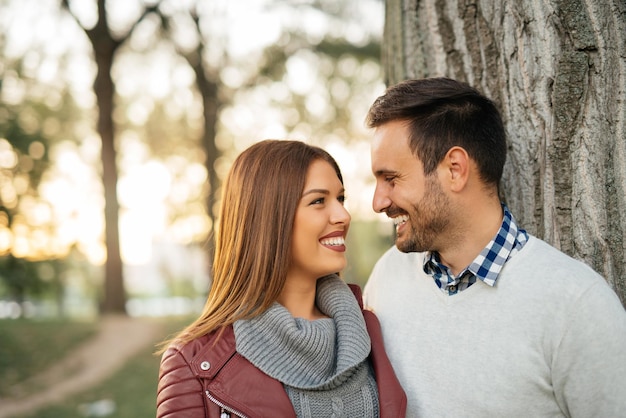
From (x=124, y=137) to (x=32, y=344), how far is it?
998 cm

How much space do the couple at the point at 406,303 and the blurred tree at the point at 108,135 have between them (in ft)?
41.3

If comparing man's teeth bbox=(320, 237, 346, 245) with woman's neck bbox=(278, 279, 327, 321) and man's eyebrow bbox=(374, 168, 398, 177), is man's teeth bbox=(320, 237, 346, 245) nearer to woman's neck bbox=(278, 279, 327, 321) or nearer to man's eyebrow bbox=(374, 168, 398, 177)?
woman's neck bbox=(278, 279, 327, 321)

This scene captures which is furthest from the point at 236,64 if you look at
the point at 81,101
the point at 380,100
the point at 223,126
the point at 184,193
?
the point at 380,100

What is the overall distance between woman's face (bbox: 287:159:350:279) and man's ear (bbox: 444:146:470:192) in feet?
1.59

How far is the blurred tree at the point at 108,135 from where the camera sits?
1445 centimetres

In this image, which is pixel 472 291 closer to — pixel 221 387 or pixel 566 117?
pixel 566 117

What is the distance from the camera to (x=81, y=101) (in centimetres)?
1769

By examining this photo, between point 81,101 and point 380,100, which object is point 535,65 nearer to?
point 380,100

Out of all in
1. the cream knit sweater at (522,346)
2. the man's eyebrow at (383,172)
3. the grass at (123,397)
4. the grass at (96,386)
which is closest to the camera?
the cream knit sweater at (522,346)

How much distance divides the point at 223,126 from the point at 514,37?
56.9 ft

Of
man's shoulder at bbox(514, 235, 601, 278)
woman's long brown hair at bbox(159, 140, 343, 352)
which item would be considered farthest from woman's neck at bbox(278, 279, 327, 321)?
man's shoulder at bbox(514, 235, 601, 278)

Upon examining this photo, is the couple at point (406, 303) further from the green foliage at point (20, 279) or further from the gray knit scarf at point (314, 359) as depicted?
the green foliage at point (20, 279)

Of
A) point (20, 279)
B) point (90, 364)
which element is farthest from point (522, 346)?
point (20, 279)

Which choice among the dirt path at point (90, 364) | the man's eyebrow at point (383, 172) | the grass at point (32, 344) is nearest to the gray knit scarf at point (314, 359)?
the man's eyebrow at point (383, 172)
